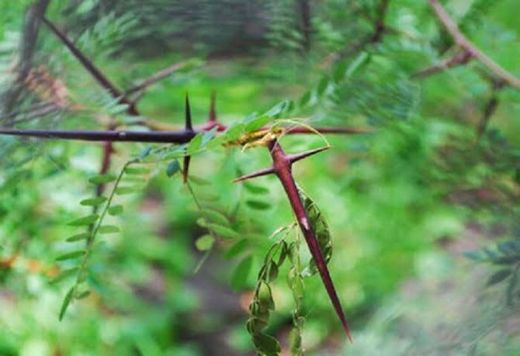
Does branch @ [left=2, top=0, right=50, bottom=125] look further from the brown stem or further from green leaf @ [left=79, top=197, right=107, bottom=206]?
the brown stem

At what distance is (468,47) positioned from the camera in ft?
3.07

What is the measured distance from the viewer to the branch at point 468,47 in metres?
0.91

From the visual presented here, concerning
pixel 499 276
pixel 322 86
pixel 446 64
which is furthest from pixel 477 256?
pixel 446 64

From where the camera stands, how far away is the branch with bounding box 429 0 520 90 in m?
0.91

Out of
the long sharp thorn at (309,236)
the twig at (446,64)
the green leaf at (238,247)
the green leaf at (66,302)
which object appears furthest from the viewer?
the twig at (446,64)

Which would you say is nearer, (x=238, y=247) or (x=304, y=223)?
(x=304, y=223)

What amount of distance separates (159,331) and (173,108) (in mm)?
562

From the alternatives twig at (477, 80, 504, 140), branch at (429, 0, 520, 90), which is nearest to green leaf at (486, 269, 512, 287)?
branch at (429, 0, 520, 90)

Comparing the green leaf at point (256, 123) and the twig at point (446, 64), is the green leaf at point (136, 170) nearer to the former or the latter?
the green leaf at point (256, 123)

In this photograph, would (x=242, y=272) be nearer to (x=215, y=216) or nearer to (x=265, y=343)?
(x=215, y=216)

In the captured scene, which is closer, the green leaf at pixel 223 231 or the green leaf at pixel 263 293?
the green leaf at pixel 263 293

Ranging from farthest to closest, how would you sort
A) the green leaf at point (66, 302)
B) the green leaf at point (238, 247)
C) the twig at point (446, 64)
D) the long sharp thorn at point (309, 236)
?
the twig at point (446, 64)
the green leaf at point (238, 247)
the green leaf at point (66, 302)
the long sharp thorn at point (309, 236)

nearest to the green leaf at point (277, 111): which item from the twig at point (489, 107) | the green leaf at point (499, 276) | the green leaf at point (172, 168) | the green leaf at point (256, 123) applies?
the green leaf at point (256, 123)

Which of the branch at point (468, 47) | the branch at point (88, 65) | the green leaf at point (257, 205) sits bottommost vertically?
the green leaf at point (257, 205)
